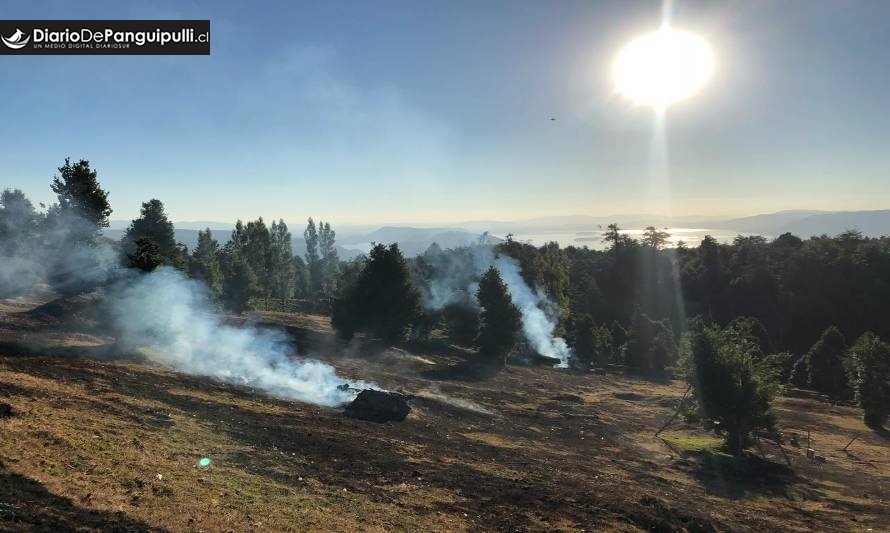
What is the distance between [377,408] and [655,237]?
12155 cm

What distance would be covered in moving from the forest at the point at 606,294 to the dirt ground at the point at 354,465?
6811 mm

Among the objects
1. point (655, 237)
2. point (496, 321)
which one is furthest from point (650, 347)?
point (655, 237)

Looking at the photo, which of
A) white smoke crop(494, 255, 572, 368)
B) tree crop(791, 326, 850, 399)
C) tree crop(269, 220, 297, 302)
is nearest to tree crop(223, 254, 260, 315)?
tree crop(269, 220, 297, 302)

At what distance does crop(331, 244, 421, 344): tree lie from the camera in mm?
57562

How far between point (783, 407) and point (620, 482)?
4011cm

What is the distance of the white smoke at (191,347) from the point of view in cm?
3291

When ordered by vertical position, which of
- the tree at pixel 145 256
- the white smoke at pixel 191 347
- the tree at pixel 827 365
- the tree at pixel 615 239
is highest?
the tree at pixel 615 239

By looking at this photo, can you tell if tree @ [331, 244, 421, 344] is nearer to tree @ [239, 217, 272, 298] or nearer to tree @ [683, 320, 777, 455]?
tree @ [683, 320, 777, 455]

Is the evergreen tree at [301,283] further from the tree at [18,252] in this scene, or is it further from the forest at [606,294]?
the tree at [18,252]

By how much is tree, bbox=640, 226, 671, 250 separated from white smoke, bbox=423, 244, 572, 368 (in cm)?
5755

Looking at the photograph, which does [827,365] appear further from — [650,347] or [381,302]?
[381,302]

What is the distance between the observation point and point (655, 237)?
131250 millimetres

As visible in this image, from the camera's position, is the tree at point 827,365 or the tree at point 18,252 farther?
the tree at point 827,365

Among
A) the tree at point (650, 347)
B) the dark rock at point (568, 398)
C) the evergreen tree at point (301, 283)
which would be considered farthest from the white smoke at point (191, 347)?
the evergreen tree at point (301, 283)
